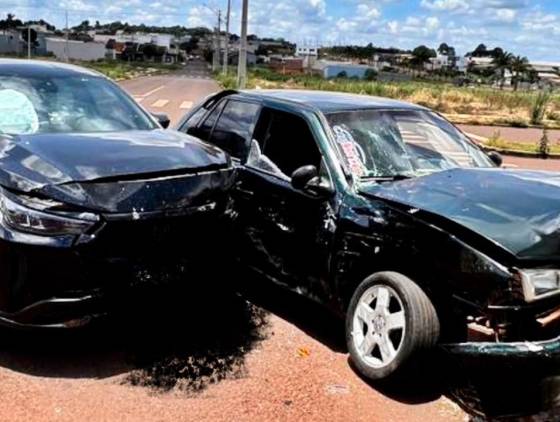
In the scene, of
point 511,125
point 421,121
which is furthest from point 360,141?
point 511,125

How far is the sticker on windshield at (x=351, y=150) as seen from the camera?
482 cm

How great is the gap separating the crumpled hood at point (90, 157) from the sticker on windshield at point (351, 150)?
2.77 ft

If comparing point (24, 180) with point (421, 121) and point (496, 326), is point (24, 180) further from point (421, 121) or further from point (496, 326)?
point (421, 121)

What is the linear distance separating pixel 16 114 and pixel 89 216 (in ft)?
5.34

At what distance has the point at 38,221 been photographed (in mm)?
3961

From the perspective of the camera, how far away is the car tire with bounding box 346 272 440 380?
12.9 ft

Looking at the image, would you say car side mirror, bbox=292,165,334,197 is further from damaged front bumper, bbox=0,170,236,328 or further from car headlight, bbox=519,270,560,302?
car headlight, bbox=519,270,560,302

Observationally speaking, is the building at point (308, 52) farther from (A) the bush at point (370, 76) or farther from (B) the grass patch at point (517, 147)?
(B) the grass patch at point (517, 147)

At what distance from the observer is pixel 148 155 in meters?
4.57

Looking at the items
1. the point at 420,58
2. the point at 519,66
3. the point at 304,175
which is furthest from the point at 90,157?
the point at 420,58

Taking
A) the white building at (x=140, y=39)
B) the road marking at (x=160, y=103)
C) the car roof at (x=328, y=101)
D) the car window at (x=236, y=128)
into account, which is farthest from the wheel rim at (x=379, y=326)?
the white building at (x=140, y=39)

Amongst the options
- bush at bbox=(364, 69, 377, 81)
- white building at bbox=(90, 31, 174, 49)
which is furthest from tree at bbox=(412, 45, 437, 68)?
white building at bbox=(90, 31, 174, 49)

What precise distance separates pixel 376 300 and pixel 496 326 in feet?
2.76

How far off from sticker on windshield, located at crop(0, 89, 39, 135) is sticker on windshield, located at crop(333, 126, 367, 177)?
2.20 metres
